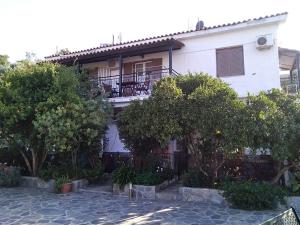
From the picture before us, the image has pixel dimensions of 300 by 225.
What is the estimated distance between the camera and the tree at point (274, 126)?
357 inches

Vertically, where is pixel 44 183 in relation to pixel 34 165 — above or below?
below

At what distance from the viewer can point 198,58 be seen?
615 inches

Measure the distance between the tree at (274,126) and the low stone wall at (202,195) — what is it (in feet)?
6.31

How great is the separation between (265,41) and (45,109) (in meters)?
9.94

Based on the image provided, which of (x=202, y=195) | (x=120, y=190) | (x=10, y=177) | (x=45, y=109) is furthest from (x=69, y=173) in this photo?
(x=202, y=195)

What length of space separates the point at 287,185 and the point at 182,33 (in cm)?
896

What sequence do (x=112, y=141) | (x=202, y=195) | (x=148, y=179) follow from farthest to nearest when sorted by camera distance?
(x=112, y=141) < (x=148, y=179) < (x=202, y=195)

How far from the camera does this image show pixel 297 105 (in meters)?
9.84

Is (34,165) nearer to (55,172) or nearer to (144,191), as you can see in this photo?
(55,172)

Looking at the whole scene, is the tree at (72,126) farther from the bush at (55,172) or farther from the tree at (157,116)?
the tree at (157,116)

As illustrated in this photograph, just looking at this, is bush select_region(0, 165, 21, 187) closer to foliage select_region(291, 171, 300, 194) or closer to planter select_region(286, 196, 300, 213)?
planter select_region(286, 196, 300, 213)

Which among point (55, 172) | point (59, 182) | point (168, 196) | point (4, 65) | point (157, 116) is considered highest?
point (4, 65)

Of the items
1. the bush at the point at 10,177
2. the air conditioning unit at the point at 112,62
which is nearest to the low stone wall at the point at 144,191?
the bush at the point at 10,177

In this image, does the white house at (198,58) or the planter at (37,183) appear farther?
the white house at (198,58)
